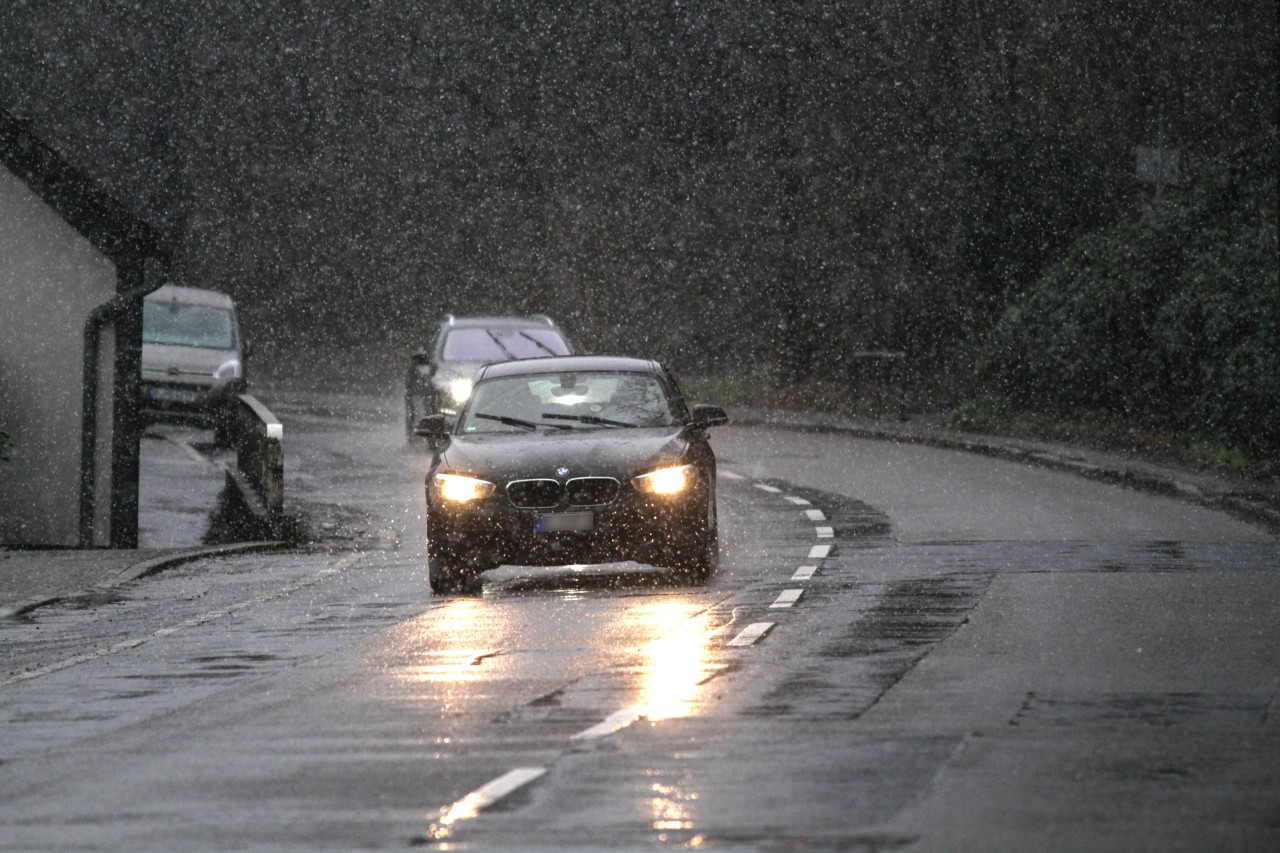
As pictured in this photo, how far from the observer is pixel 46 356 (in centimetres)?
2155

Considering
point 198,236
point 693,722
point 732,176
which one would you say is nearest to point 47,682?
point 693,722

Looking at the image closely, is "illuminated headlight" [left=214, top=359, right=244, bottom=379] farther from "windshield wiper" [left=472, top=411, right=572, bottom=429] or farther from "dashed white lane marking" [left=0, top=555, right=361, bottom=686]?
"windshield wiper" [left=472, top=411, right=572, bottom=429]

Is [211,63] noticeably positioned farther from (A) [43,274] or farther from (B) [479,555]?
(B) [479,555]

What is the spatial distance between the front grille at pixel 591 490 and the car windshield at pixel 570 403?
0.98 m

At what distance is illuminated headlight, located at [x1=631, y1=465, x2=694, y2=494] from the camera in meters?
15.0

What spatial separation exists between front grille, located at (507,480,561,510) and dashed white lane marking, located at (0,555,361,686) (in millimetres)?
1784

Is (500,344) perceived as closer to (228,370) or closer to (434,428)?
(228,370)

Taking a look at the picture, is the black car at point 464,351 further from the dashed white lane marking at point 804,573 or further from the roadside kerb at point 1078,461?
the dashed white lane marking at point 804,573

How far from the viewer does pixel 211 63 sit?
214 feet

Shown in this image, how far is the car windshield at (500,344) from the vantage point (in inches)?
1192

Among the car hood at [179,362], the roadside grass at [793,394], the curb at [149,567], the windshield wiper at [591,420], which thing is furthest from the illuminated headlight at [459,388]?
the windshield wiper at [591,420]

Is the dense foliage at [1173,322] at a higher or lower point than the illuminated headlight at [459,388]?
higher

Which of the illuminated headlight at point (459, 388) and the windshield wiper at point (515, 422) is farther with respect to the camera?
the illuminated headlight at point (459, 388)

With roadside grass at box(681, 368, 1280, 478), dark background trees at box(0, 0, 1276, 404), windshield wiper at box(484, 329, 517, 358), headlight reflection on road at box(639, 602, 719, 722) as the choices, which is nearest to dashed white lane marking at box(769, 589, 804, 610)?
headlight reflection on road at box(639, 602, 719, 722)
